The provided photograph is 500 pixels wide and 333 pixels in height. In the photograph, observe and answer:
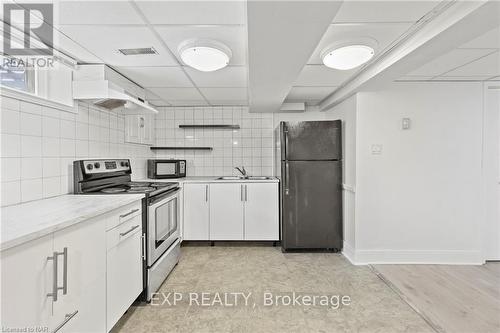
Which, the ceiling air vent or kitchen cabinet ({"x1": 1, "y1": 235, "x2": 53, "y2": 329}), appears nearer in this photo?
kitchen cabinet ({"x1": 1, "y1": 235, "x2": 53, "y2": 329})

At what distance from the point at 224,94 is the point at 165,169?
1339 mm

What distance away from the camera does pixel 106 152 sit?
8.56 feet

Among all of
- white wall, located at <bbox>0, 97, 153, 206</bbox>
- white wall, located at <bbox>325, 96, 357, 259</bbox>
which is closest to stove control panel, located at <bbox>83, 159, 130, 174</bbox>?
white wall, located at <bbox>0, 97, 153, 206</bbox>

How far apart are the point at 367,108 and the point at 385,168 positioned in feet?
2.31

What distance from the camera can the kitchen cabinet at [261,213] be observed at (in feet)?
11.1

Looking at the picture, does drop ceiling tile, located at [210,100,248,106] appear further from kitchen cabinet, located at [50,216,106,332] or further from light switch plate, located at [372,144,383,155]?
kitchen cabinet, located at [50,216,106,332]

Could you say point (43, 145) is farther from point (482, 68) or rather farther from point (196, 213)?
point (482, 68)

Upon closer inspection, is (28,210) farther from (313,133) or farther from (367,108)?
(367,108)

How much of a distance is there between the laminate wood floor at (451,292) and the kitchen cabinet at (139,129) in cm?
316

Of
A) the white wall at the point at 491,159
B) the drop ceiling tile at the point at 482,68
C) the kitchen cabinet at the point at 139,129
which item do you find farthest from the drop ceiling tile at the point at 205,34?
the white wall at the point at 491,159

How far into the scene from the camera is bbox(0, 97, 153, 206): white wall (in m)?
1.57

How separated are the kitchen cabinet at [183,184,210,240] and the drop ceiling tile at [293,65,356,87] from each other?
1.80 meters

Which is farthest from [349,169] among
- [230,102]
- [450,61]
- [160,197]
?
[160,197]

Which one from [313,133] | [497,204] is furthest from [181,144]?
[497,204]
